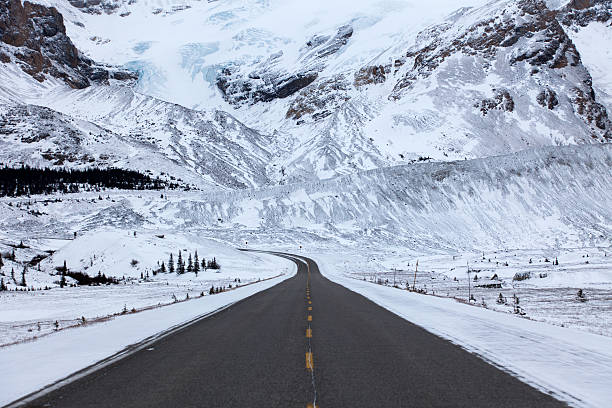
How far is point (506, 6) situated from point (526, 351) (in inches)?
7791

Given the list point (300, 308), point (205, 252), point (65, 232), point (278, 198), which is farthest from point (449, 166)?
point (300, 308)

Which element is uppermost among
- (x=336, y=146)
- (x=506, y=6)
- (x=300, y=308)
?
(x=506, y=6)

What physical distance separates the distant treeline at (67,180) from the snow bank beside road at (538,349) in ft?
389

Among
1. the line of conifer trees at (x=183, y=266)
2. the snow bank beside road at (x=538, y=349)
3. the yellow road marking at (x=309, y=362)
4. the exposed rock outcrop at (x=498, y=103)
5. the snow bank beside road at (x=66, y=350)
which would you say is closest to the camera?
the snow bank beside road at (x=538, y=349)

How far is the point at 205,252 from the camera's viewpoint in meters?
60.0

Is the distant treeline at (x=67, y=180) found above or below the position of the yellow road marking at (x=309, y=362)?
above

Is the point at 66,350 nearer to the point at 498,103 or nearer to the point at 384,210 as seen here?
the point at 384,210

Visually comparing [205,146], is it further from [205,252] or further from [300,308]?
[300,308]

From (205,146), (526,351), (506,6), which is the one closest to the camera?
(526,351)

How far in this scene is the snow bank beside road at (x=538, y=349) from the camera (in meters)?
6.42

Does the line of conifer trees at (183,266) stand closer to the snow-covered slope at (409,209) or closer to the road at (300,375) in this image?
the road at (300,375)

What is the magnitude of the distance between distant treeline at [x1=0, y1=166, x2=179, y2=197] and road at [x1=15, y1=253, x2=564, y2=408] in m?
118

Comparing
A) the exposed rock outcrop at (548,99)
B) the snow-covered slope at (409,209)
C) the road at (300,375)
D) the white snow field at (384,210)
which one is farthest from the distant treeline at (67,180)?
the road at (300,375)

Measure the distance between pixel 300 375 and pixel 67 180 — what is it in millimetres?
133417
